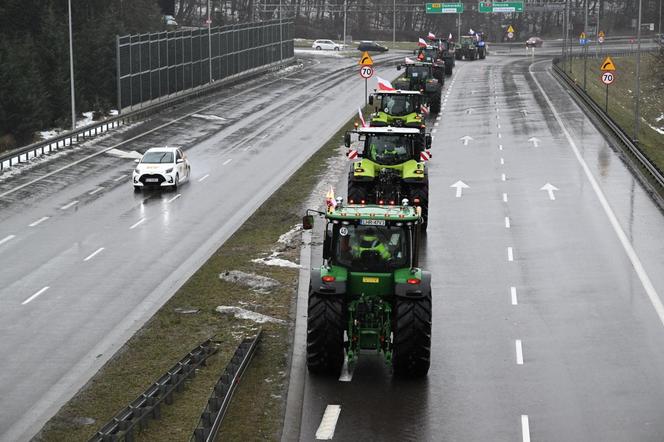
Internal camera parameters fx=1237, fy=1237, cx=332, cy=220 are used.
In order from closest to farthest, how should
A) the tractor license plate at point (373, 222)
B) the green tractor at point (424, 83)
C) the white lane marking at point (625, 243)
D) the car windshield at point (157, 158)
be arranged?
1. the tractor license plate at point (373, 222)
2. the white lane marking at point (625, 243)
3. the car windshield at point (157, 158)
4. the green tractor at point (424, 83)

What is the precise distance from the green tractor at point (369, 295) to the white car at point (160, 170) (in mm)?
24422

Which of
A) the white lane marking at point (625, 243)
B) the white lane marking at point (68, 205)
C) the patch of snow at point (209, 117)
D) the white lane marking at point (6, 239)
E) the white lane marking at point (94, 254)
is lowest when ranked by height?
the white lane marking at point (6, 239)

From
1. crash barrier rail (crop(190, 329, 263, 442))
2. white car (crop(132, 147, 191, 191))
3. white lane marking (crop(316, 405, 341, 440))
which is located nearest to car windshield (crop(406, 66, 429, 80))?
white car (crop(132, 147, 191, 191))

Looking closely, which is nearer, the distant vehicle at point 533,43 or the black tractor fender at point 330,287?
the black tractor fender at point 330,287

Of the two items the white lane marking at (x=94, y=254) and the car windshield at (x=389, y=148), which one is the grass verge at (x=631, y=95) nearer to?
the car windshield at (x=389, y=148)

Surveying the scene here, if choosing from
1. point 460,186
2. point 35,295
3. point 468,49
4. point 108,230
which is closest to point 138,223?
point 108,230

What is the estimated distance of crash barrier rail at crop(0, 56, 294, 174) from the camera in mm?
52062

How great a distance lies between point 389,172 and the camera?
36688 mm

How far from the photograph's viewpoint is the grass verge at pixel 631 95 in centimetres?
6294

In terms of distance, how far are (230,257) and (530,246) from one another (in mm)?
8450

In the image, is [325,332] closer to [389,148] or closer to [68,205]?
[389,148]

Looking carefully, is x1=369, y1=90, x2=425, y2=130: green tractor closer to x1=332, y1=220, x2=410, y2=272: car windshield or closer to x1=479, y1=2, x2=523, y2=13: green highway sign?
x1=332, y1=220, x2=410, y2=272: car windshield

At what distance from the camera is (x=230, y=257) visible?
33188 mm

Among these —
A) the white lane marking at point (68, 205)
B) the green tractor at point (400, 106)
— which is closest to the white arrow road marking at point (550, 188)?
the green tractor at point (400, 106)
